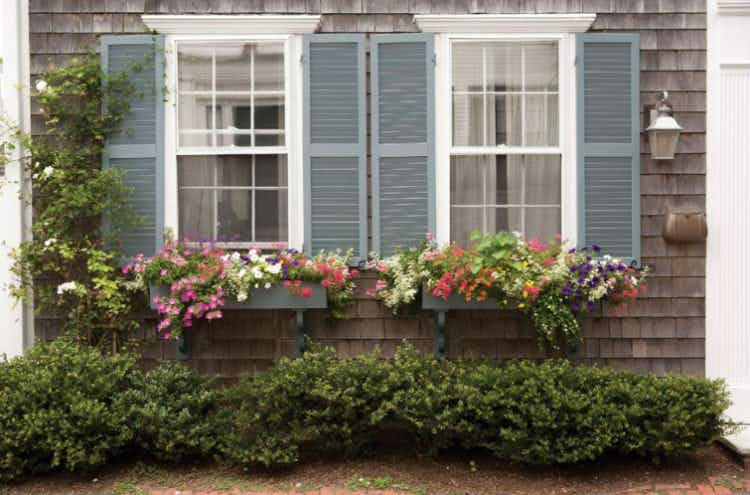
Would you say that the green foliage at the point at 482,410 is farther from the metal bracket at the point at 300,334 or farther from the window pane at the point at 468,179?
the window pane at the point at 468,179

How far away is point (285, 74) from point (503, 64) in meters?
1.57

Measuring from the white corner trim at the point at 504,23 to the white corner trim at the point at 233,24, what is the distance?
0.81 metres

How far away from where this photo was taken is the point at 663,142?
5641mm

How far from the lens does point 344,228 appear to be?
227 inches

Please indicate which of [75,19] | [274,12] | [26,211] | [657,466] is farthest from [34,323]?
[657,466]

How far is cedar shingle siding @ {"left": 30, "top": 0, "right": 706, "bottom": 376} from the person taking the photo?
577 cm

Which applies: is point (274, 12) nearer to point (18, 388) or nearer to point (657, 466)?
point (18, 388)

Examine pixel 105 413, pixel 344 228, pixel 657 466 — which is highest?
pixel 344 228

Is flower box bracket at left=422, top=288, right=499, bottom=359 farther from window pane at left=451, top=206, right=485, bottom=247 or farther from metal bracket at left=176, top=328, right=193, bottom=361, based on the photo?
metal bracket at left=176, top=328, right=193, bottom=361

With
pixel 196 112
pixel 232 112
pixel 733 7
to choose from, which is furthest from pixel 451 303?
pixel 733 7

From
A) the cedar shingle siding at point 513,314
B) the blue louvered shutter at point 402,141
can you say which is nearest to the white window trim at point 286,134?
the cedar shingle siding at point 513,314

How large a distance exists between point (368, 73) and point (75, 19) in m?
2.11

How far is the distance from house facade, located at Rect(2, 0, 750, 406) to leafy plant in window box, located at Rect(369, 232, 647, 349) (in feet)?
1.07

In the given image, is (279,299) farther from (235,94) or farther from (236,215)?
(235,94)
